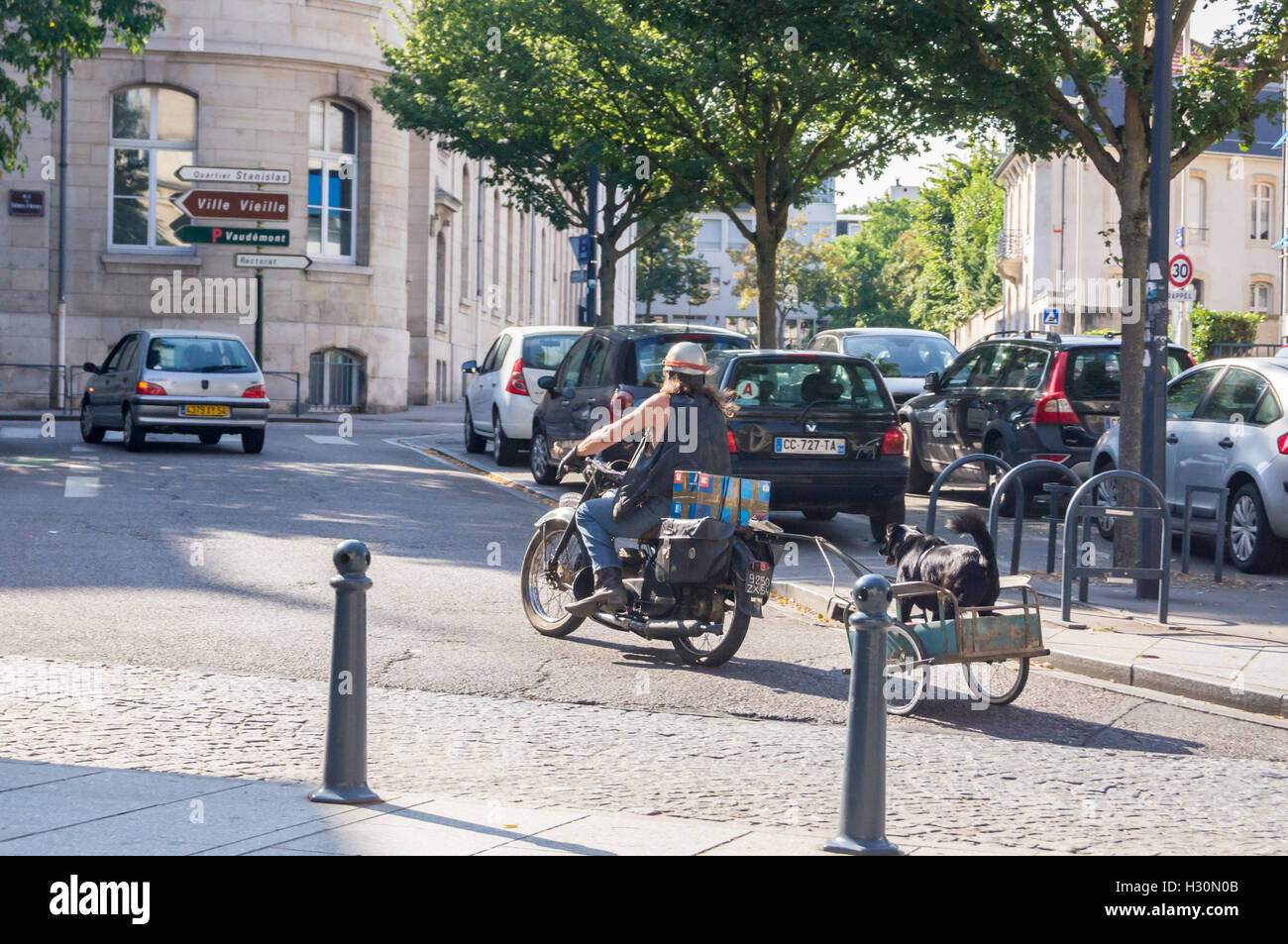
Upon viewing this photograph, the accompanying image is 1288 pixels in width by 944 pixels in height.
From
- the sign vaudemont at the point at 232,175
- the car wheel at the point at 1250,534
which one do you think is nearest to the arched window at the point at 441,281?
the sign vaudemont at the point at 232,175

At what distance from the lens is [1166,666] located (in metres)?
8.12

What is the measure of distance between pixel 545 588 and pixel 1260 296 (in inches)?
2177

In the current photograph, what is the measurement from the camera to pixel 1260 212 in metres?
58.7

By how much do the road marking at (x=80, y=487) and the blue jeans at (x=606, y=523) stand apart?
7.70 meters

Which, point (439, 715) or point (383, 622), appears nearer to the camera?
point (439, 715)

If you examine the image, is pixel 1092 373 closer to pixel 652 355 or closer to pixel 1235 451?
pixel 1235 451

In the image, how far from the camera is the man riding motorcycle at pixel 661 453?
8.28m

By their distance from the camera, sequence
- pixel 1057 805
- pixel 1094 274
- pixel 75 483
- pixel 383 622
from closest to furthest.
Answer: pixel 1057 805 → pixel 383 622 → pixel 75 483 → pixel 1094 274

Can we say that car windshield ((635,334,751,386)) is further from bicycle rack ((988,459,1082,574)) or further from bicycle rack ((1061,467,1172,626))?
bicycle rack ((1061,467,1172,626))

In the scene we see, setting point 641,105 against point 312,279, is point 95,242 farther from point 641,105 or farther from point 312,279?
point 641,105

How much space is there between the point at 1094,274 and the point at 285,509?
49184mm

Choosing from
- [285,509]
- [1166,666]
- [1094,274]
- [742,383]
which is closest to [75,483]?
[285,509]

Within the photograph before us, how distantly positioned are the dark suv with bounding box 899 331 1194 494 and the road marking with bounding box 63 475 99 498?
850 cm

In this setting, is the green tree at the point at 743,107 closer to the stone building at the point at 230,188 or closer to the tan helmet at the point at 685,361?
the stone building at the point at 230,188
